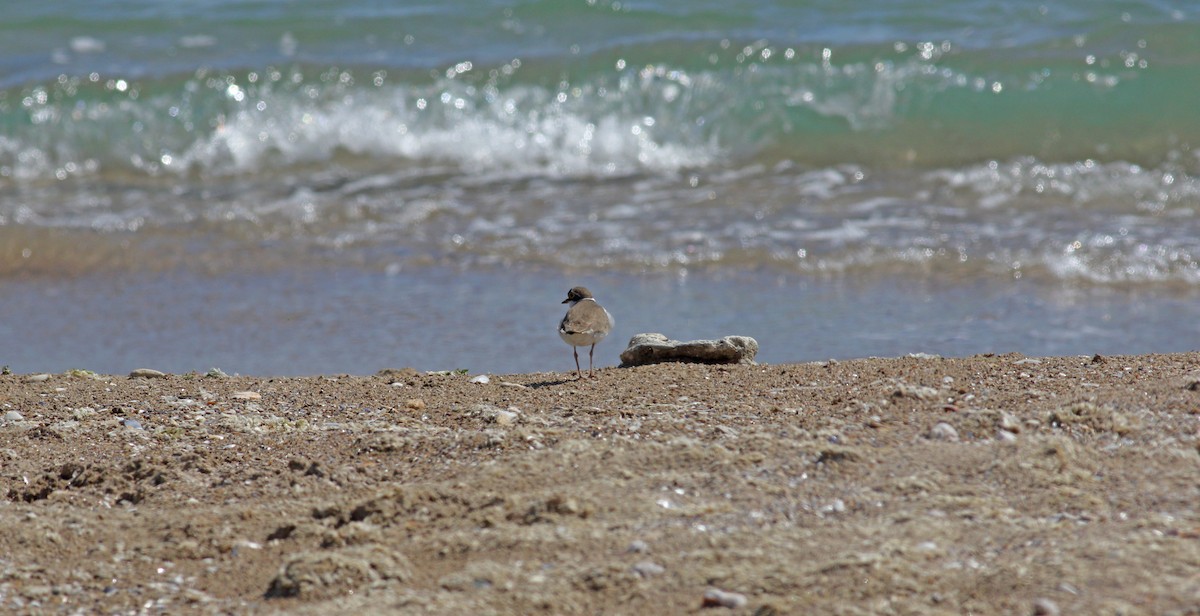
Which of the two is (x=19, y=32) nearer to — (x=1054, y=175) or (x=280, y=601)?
(x=1054, y=175)

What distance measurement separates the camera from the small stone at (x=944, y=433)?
13.2ft

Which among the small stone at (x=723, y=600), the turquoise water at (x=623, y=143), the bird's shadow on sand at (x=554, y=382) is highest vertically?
the turquoise water at (x=623, y=143)

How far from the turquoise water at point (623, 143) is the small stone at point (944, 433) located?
93.4 inches

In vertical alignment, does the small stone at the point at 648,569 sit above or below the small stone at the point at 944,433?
below

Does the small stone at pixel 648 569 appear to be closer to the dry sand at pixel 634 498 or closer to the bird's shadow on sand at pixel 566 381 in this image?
the dry sand at pixel 634 498

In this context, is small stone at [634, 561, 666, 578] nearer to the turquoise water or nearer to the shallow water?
the shallow water

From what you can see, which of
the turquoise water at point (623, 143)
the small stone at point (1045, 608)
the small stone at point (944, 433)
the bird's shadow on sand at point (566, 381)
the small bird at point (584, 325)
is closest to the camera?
the small stone at point (1045, 608)

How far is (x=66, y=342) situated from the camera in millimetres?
7223

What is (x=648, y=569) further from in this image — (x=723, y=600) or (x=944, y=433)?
(x=944, y=433)

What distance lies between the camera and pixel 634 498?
12.0 ft

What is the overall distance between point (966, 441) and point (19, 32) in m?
13.2

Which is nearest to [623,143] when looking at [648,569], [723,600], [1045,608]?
[648,569]

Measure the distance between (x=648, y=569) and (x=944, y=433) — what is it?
132 centimetres

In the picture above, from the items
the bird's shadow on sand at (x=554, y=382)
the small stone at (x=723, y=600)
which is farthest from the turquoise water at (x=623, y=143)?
the small stone at (x=723, y=600)
